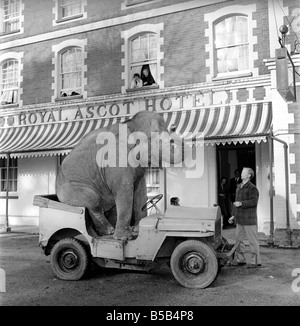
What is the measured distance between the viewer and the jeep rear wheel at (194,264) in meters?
5.49

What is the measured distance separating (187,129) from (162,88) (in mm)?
1872

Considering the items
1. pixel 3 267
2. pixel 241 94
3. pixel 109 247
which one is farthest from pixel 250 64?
pixel 3 267

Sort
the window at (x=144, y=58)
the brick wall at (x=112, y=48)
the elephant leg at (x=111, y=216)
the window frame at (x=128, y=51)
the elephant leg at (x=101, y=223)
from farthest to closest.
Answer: the window at (x=144, y=58), the window frame at (x=128, y=51), the brick wall at (x=112, y=48), the elephant leg at (x=111, y=216), the elephant leg at (x=101, y=223)

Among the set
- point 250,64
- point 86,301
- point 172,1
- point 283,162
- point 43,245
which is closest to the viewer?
point 86,301

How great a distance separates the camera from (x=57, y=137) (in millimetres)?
12617

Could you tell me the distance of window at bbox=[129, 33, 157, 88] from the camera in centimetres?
1219

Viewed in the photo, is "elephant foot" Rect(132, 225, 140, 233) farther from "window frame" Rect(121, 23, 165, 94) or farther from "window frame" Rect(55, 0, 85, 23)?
"window frame" Rect(55, 0, 85, 23)

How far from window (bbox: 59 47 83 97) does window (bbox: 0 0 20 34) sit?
7.70 feet

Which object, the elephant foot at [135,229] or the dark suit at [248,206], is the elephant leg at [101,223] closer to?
the elephant foot at [135,229]

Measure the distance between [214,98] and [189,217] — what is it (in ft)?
19.9

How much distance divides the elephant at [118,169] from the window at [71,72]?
24.6ft

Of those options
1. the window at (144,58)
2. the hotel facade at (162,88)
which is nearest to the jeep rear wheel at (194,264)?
the hotel facade at (162,88)

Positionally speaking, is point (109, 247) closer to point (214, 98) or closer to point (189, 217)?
point (189, 217)

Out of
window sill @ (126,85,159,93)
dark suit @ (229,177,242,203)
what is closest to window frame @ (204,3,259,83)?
window sill @ (126,85,159,93)
